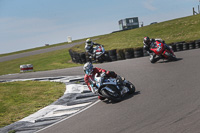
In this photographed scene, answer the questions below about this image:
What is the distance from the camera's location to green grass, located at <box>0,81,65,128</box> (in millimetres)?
8922

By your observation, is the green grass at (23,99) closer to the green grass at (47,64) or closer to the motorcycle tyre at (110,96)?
the motorcycle tyre at (110,96)

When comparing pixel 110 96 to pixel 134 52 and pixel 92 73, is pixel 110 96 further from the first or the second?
pixel 134 52

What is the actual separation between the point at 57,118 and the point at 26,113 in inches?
70.3

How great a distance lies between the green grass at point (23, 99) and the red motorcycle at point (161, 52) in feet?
15.7

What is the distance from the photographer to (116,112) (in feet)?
22.6

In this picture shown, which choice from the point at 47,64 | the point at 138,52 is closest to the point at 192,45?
the point at 138,52

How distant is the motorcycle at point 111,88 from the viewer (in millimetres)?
7965

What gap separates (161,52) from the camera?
524 inches

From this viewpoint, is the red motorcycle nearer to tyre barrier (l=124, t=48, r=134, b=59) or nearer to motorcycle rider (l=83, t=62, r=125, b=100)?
tyre barrier (l=124, t=48, r=134, b=59)

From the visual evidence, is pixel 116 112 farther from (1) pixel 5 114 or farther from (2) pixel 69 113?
(1) pixel 5 114

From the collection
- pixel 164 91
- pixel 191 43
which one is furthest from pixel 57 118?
pixel 191 43

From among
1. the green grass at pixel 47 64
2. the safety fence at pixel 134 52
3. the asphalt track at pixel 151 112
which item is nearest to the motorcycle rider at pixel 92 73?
the asphalt track at pixel 151 112

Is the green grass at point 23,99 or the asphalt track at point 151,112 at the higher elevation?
the asphalt track at point 151,112

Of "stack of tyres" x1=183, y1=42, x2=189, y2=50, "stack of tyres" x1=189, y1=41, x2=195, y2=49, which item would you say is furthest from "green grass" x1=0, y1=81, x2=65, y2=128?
"stack of tyres" x1=189, y1=41, x2=195, y2=49
